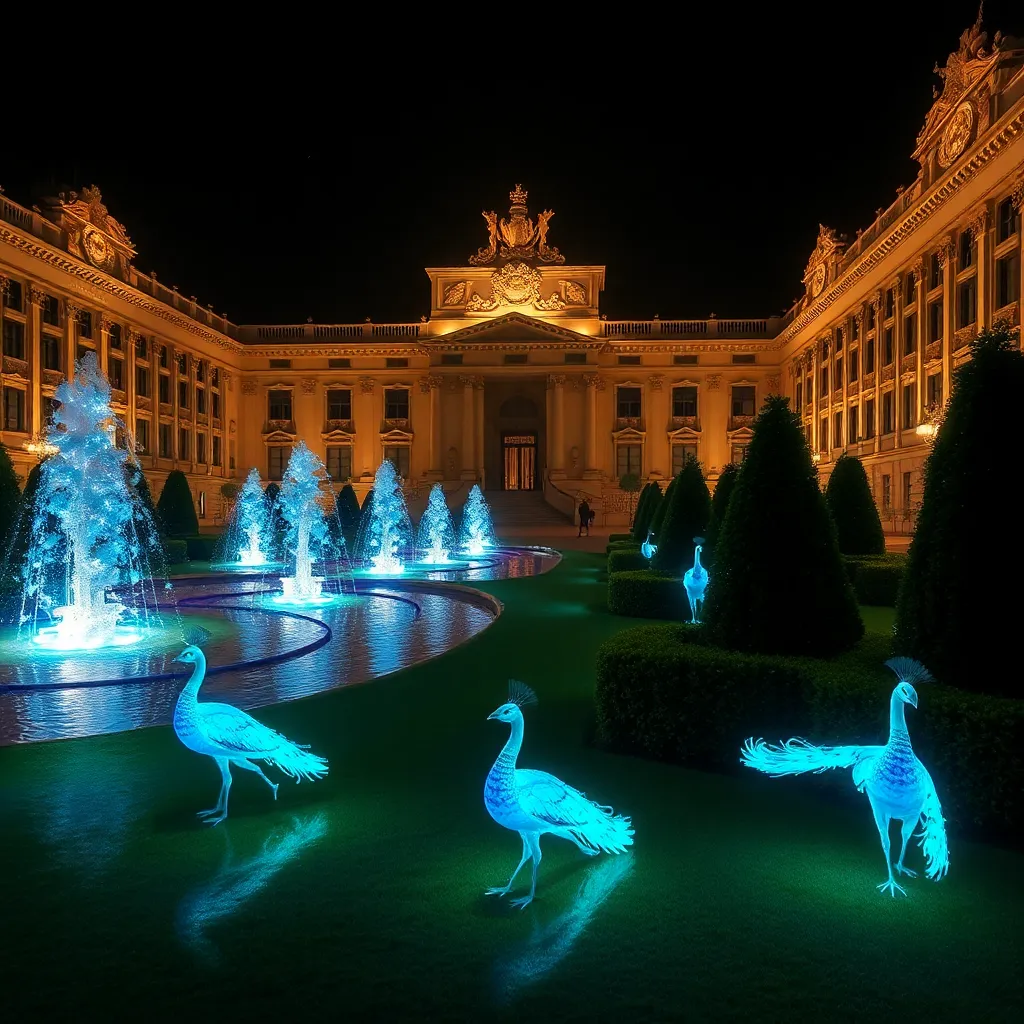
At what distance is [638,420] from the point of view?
54750 millimetres

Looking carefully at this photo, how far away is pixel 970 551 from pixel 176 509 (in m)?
28.9

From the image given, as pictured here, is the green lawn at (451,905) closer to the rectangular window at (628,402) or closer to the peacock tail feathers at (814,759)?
the peacock tail feathers at (814,759)

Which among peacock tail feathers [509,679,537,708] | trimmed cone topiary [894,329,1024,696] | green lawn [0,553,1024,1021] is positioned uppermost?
trimmed cone topiary [894,329,1024,696]

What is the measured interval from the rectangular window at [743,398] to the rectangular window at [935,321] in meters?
21.5

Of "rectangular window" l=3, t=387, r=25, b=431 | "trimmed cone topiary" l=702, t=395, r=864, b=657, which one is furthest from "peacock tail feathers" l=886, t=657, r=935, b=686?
"rectangular window" l=3, t=387, r=25, b=431

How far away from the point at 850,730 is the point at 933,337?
110 feet

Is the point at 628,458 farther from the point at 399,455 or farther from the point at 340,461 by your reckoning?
the point at 340,461

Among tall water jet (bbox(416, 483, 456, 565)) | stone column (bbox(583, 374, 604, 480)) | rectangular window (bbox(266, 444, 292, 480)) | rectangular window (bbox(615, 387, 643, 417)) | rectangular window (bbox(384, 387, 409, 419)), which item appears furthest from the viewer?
rectangular window (bbox(266, 444, 292, 480))

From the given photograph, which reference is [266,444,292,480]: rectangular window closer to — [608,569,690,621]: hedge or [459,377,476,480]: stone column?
[459,377,476,480]: stone column

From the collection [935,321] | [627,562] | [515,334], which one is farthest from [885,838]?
[515,334]

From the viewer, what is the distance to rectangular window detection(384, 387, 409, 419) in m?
55.8

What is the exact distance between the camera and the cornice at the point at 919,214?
26.5 metres

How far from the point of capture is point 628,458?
55.1 metres

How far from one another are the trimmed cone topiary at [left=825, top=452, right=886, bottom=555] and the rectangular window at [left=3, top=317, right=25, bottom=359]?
3449 cm
